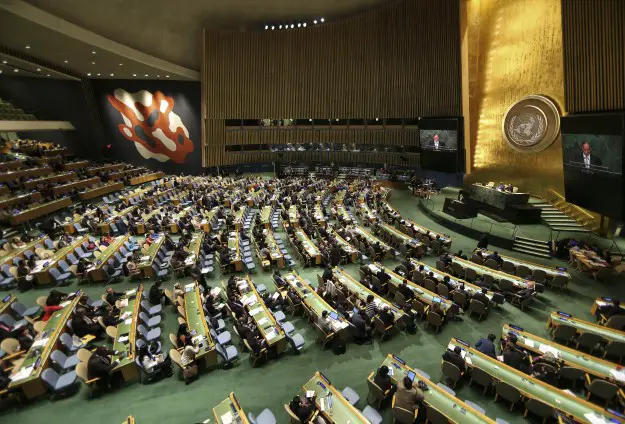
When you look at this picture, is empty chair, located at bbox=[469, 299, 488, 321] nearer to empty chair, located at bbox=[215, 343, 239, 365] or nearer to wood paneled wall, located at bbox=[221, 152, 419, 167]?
empty chair, located at bbox=[215, 343, 239, 365]

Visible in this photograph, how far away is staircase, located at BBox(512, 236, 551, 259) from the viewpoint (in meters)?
12.8

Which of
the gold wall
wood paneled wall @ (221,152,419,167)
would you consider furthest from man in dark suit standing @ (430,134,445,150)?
wood paneled wall @ (221,152,419,167)

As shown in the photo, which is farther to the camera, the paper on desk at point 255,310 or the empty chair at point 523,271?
the empty chair at point 523,271

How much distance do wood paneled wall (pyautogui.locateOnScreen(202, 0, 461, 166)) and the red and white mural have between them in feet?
8.82

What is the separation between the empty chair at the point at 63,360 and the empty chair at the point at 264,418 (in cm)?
425

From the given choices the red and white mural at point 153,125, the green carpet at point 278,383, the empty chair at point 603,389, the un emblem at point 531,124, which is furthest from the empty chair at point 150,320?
the red and white mural at point 153,125

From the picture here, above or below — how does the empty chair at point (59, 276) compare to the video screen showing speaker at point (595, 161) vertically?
below

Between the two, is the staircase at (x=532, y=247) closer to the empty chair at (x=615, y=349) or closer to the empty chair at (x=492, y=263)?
the empty chair at (x=492, y=263)

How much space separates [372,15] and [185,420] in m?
28.2

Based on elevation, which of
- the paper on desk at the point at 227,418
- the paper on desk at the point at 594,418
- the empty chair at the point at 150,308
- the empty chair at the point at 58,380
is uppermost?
the empty chair at the point at 150,308

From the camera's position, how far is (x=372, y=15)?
25.4 m

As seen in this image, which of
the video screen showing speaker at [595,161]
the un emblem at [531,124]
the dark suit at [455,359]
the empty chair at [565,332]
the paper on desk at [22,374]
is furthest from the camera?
the un emblem at [531,124]

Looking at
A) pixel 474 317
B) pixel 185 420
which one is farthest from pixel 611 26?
pixel 185 420

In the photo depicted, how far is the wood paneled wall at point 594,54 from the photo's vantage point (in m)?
10.8
